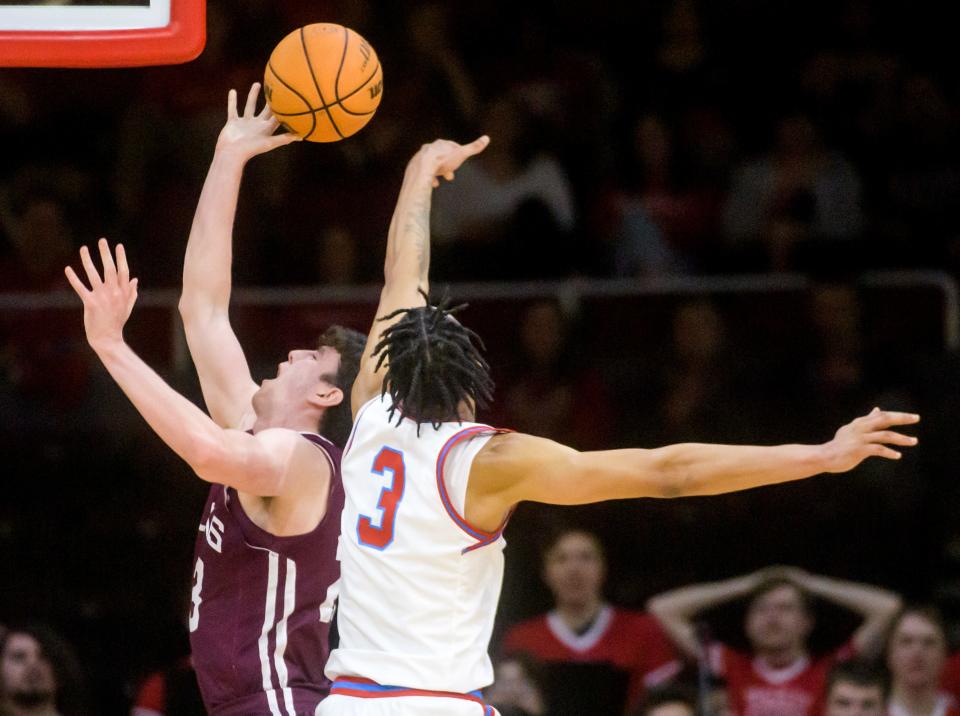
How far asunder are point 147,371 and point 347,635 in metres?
→ 0.88

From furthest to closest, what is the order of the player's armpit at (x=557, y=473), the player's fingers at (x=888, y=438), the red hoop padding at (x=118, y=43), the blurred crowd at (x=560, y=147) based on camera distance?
the blurred crowd at (x=560, y=147) < the red hoop padding at (x=118, y=43) < the player's armpit at (x=557, y=473) < the player's fingers at (x=888, y=438)

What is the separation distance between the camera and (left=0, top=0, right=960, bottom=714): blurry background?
798cm

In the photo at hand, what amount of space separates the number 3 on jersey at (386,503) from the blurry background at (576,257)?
11.4 feet

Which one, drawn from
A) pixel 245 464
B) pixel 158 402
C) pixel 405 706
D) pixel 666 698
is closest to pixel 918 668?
pixel 666 698

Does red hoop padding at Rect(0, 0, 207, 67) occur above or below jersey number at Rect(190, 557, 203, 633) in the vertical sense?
above

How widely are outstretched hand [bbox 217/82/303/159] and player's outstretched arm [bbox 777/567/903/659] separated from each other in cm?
335

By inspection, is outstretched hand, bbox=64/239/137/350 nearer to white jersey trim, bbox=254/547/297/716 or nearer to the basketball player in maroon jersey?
the basketball player in maroon jersey

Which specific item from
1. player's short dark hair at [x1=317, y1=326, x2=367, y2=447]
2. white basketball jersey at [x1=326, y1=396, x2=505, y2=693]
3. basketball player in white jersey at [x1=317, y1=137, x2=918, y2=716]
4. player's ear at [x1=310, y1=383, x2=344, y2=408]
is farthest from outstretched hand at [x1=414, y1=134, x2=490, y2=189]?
white basketball jersey at [x1=326, y1=396, x2=505, y2=693]

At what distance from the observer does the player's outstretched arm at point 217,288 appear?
5281 mm

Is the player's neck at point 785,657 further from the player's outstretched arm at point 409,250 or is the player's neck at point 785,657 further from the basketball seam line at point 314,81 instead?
the basketball seam line at point 314,81

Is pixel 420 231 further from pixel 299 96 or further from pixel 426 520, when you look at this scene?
pixel 426 520

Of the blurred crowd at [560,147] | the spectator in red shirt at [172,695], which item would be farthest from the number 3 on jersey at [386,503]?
the blurred crowd at [560,147]

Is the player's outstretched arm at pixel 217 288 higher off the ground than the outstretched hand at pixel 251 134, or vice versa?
the outstretched hand at pixel 251 134

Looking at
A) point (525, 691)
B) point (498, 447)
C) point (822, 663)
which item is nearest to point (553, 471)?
point (498, 447)
